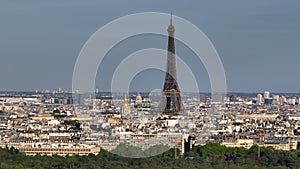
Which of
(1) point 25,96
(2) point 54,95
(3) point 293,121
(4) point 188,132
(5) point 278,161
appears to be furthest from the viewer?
(1) point 25,96

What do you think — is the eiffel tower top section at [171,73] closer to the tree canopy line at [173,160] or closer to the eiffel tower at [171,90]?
the eiffel tower at [171,90]

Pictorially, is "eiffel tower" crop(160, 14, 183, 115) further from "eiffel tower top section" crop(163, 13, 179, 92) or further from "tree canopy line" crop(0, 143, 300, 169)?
"tree canopy line" crop(0, 143, 300, 169)

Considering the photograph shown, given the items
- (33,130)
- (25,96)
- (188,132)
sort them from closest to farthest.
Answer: (188,132)
(33,130)
(25,96)

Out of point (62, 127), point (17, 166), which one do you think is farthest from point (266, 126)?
point (17, 166)

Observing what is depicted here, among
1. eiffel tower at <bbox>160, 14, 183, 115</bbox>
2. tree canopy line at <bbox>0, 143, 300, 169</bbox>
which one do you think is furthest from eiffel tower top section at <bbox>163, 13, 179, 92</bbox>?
tree canopy line at <bbox>0, 143, 300, 169</bbox>

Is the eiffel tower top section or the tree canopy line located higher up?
the eiffel tower top section

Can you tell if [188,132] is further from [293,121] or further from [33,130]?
[293,121]

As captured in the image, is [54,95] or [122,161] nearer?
[122,161]

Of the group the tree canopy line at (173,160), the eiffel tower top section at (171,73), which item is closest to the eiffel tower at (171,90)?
the eiffel tower top section at (171,73)
